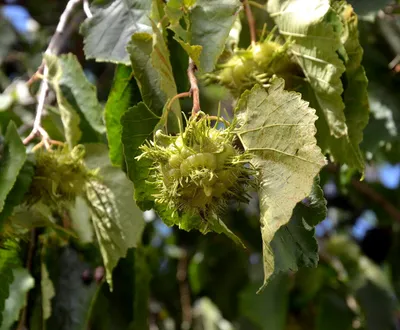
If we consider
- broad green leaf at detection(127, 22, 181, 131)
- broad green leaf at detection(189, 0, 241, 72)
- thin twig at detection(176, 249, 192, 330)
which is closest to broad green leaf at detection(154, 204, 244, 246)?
broad green leaf at detection(127, 22, 181, 131)

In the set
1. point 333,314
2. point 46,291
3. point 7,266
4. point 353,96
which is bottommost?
point 333,314

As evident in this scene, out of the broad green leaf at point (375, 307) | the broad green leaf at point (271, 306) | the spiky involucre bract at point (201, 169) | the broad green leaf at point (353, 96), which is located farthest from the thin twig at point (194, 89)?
the broad green leaf at point (375, 307)

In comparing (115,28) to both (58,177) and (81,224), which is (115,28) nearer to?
(58,177)

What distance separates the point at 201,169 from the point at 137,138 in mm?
185

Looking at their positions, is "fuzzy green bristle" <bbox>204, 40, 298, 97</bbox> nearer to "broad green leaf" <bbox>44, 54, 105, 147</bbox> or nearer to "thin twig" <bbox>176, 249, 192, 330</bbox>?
"broad green leaf" <bbox>44, 54, 105, 147</bbox>

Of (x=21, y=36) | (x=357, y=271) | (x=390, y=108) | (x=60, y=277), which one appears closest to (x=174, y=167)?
(x=60, y=277)

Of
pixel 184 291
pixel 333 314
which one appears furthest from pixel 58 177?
pixel 184 291

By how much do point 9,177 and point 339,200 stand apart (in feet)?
6.19

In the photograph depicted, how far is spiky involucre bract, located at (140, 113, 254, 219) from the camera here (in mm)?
818

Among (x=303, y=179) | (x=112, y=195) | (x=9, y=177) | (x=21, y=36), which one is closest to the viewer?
(x=303, y=179)

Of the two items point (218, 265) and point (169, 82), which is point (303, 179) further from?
point (218, 265)

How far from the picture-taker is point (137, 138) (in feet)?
3.16

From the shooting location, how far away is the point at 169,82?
0.95 metres

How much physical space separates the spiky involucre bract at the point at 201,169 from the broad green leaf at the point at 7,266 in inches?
18.2
